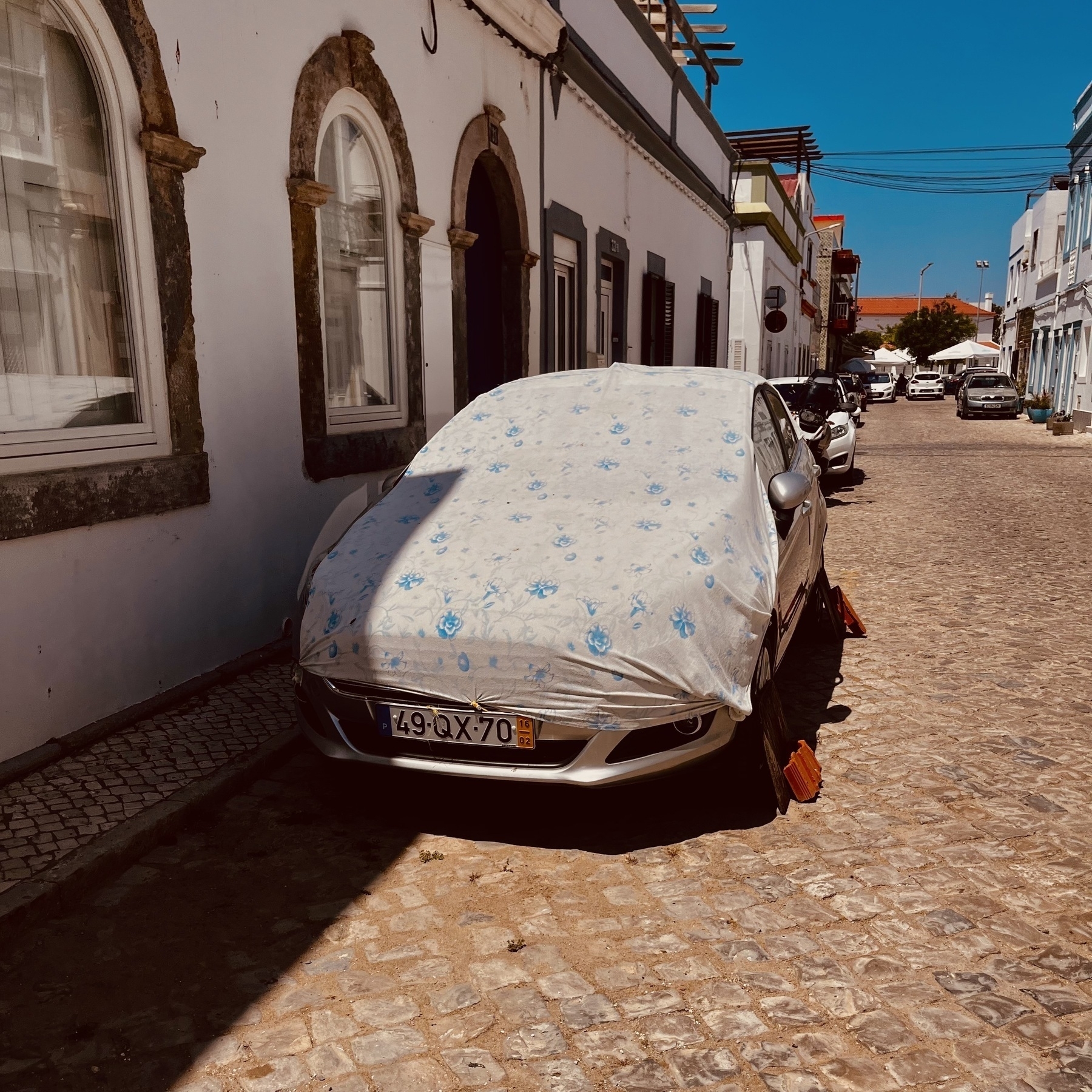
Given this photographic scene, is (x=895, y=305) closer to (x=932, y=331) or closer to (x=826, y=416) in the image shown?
(x=932, y=331)

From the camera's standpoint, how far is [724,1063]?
2.39 meters

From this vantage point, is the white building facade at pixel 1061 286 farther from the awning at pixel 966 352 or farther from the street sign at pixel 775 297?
the awning at pixel 966 352

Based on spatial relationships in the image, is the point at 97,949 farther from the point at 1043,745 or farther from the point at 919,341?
the point at 919,341

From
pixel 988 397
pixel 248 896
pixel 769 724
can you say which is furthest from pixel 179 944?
pixel 988 397

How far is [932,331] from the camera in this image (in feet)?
261

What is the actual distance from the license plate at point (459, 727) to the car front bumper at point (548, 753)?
0.04 meters

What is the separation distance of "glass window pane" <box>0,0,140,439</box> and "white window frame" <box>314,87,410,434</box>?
5.74 feet

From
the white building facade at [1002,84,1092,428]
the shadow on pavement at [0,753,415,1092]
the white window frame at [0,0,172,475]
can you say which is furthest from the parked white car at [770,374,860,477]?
the white building facade at [1002,84,1092,428]

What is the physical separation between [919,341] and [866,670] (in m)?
82.4

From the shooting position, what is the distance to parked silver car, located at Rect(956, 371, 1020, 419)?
32.1 metres

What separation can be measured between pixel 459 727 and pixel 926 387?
53.1 metres

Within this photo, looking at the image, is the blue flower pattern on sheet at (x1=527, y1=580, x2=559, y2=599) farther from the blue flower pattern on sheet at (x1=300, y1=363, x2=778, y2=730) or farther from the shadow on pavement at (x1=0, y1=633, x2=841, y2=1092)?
the shadow on pavement at (x1=0, y1=633, x2=841, y2=1092)

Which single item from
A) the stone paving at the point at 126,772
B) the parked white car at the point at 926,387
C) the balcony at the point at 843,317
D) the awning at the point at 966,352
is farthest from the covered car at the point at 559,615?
the balcony at the point at 843,317

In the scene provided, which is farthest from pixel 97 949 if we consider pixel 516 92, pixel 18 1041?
pixel 516 92
